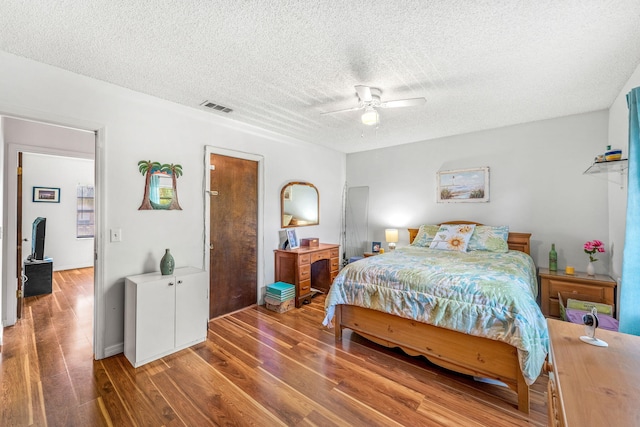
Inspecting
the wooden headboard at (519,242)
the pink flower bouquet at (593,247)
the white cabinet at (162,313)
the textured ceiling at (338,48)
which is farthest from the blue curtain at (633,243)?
the white cabinet at (162,313)

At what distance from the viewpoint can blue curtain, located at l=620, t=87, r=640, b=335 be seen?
167cm

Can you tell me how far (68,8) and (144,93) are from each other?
112cm

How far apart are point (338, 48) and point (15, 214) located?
154 inches

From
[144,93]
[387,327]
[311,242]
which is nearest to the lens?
[387,327]

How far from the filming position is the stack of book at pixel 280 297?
3544mm

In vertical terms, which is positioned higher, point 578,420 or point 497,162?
point 497,162

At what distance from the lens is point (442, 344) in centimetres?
217

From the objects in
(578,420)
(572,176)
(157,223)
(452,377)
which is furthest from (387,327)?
(572,176)

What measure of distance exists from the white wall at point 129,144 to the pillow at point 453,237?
286 cm

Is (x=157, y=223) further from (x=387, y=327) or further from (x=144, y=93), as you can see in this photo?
(x=387, y=327)

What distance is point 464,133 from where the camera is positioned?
410 centimetres

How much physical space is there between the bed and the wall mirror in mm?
1750

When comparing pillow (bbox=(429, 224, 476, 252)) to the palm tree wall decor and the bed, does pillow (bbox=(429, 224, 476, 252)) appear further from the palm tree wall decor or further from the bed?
the palm tree wall decor

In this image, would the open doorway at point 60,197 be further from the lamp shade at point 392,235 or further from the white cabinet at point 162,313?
the lamp shade at point 392,235
